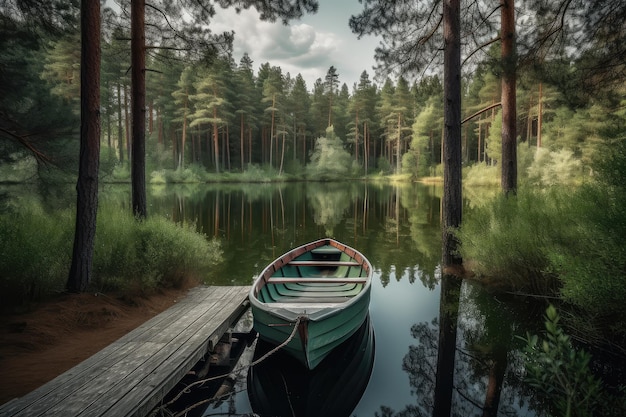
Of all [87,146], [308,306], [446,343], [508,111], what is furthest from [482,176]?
[87,146]

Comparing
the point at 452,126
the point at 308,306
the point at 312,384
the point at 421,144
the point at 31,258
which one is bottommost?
the point at 312,384

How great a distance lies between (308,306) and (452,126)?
18.4 ft

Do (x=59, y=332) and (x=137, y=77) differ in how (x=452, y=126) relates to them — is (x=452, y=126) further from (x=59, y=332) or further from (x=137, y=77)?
(x=59, y=332)

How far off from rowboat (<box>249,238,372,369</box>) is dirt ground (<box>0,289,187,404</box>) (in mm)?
1916

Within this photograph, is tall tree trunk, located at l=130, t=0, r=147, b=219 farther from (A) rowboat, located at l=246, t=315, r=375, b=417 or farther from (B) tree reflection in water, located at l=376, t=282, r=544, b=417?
(B) tree reflection in water, located at l=376, t=282, r=544, b=417

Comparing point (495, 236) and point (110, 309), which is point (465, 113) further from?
point (110, 309)

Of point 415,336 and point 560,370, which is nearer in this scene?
point 560,370

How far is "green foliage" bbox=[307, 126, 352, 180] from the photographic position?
48.2m

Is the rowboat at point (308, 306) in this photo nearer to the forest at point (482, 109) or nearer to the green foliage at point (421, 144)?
the forest at point (482, 109)

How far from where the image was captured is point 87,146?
5.54 m

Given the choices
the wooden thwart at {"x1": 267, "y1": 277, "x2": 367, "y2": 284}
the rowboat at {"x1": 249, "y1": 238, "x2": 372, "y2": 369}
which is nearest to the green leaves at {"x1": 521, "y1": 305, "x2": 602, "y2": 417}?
the rowboat at {"x1": 249, "y1": 238, "x2": 372, "y2": 369}

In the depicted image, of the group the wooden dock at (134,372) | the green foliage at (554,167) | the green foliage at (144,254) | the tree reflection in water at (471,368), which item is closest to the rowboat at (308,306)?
the wooden dock at (134,372)

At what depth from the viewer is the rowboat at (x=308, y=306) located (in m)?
4.18

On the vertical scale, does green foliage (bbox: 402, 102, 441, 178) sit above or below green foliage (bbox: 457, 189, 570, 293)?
above
